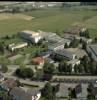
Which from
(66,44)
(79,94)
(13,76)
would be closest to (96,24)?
(66,44)

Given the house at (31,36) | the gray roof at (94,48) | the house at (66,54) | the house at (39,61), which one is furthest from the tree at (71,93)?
the house at (31,36)

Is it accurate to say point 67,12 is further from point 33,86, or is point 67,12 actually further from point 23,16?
point 33,86

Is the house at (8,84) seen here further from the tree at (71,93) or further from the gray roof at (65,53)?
the gray roof at (65,53)

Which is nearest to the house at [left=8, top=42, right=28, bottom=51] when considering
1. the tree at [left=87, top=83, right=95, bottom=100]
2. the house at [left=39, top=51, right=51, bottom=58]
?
the house at [left=39, top=51, right=51, bottom=58]

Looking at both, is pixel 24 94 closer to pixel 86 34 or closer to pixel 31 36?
pixel 31 36

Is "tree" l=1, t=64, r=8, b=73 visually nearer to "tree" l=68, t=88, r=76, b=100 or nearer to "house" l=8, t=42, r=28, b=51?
"house" l=8, t=42, r=28, b=51

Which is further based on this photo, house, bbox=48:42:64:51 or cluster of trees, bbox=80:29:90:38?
cluster of trees, bbox=80:29:90:38
